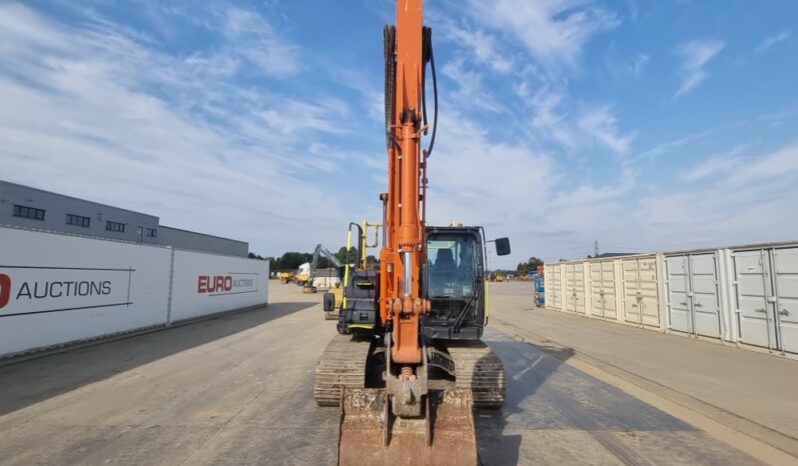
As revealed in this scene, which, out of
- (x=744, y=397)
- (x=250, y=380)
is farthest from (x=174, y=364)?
(x=744, y=397)

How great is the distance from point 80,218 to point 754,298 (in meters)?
50.4

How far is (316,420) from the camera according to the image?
584 cm

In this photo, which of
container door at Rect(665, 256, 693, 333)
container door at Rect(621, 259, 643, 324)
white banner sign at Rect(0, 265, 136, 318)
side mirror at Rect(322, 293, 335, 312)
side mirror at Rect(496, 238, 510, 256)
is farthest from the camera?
container door at Rect(621, 259, 643, 324)

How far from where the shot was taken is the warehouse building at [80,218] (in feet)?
118

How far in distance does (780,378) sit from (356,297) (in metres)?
8.15

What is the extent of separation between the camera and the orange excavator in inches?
158

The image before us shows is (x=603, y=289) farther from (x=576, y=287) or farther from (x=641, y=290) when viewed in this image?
(x=641, y=290)

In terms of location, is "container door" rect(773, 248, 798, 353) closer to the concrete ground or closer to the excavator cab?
the concrete ground

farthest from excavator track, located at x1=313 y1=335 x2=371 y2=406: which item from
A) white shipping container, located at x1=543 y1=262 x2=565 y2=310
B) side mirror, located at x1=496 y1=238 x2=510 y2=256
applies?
white shipping container, located at x1=543 y1=262 x2=565 y2=310

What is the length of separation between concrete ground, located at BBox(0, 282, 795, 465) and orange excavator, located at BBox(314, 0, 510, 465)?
697 mm

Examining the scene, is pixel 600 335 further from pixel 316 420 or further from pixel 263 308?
pixel 263 308

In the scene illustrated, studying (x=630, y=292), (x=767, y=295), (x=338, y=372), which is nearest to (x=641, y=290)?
(x=630, y=292)

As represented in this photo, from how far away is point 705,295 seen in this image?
42.6 ft

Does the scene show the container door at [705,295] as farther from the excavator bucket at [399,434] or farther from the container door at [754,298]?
the excavator bucket at [399,434]
